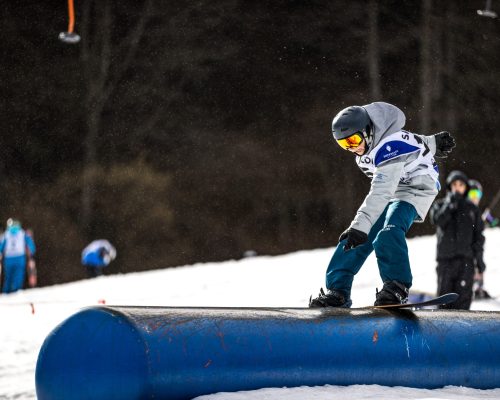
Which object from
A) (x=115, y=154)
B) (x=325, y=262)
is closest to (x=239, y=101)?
(x=115, y=154)

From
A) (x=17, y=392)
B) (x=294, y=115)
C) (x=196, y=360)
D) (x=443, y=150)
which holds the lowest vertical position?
(x=17, y=392)

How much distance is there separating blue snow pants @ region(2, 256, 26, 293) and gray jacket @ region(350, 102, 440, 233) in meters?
10.2

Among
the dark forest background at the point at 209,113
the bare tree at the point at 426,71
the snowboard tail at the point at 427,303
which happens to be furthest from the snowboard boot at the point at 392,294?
the bare tree at the point at 426,71

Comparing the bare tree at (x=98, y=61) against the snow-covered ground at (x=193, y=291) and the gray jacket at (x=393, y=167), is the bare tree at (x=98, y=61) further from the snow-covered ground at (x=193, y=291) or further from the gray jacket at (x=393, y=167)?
the gray jacket at (x=393, y=167)

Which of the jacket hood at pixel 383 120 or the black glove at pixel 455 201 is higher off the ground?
the jacket hood at pixel 383 120

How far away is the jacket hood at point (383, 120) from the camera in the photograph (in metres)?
5.07

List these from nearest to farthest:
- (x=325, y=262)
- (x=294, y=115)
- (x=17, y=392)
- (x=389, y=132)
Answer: (x=389, y=132), (x=17, y=392), (x=325, y=262), (x=294, y=115)

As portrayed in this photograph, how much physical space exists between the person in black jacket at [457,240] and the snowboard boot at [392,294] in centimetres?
379

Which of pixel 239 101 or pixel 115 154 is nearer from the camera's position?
pixel 115 154

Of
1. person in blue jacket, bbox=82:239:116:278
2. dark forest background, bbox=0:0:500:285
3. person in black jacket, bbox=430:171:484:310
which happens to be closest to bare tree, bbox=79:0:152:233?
dark forest background, bbox=0:0:500:285

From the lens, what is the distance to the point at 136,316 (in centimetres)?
381

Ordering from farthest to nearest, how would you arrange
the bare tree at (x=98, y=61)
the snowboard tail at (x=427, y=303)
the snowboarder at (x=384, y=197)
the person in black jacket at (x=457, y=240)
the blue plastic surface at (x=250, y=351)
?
the bare tree at (x=98, y=61) < the person in black jacket at (x=457, y=240) < the snowboarder at (x=384, y=197) < the snowboard tail at (x=427, y=303) < the blue plastic surface at (x=250, y=351)

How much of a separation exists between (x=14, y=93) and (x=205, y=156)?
7187 mm

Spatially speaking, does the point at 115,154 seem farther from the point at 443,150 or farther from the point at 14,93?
the point at 443,150
